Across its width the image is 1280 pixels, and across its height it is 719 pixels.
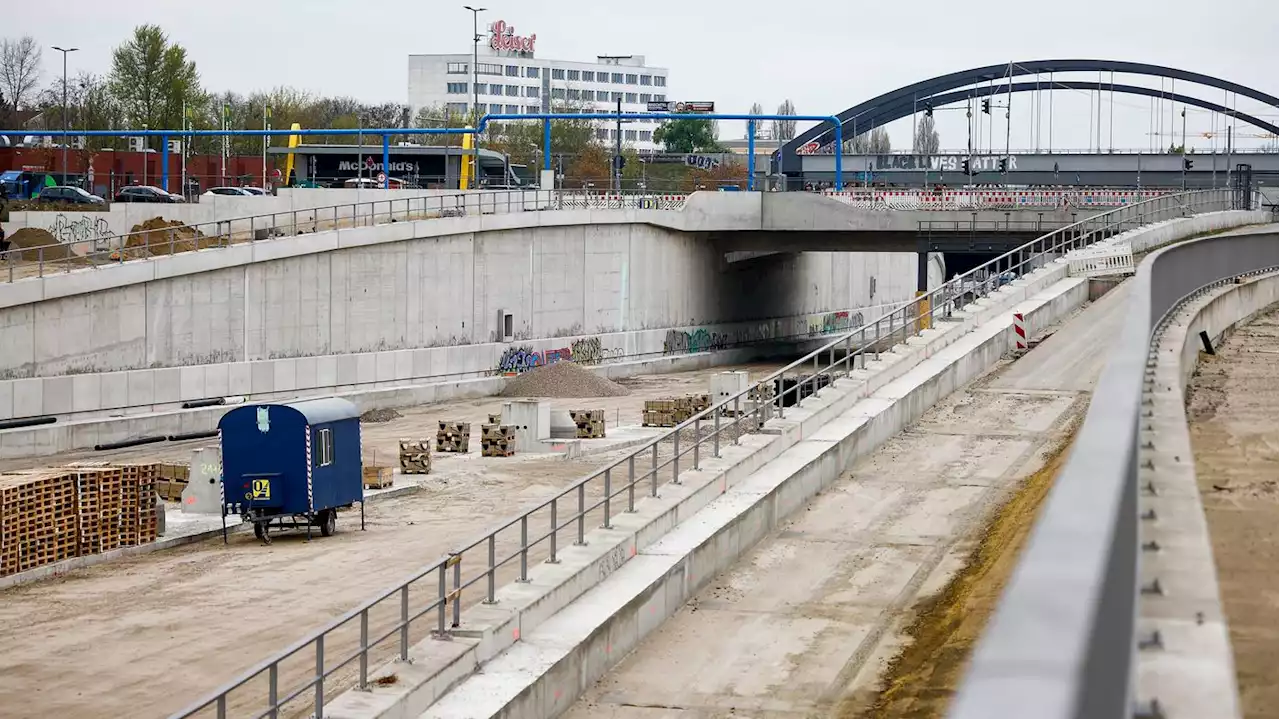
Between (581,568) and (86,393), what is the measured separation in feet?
109

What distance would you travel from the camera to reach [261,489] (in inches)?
1341

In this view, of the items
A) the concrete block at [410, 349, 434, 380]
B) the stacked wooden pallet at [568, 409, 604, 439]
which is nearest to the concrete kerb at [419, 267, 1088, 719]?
the stacked wooden pallet at [568, 409, 604, 439]

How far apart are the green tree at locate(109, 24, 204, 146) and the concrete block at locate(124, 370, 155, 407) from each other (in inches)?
2433

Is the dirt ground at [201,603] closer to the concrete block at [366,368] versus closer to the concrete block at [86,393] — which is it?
the concrete block at [86,393]

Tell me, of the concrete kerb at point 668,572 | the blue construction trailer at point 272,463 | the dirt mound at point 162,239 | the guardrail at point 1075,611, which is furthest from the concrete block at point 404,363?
the guardrail at point 1075,611

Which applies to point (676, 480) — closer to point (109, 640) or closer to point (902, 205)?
point (109, 640)

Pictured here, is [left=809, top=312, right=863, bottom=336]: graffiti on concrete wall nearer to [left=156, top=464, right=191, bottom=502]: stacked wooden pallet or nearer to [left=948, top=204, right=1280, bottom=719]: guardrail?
[left=156, top=464, right=191, bottom=502]: stacked wooden pallet

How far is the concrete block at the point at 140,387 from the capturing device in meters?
49.9

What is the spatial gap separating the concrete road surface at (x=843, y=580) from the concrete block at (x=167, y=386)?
27.4 metres

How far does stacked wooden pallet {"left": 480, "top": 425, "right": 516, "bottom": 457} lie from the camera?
48625mm

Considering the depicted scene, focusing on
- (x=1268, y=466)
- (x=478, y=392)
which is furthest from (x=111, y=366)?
(x=1268, y=466)

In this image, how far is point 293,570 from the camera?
30.7 metres

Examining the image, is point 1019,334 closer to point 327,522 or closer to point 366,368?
point 327,522

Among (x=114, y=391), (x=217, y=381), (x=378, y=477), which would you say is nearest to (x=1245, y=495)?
(x=378, y=477)
